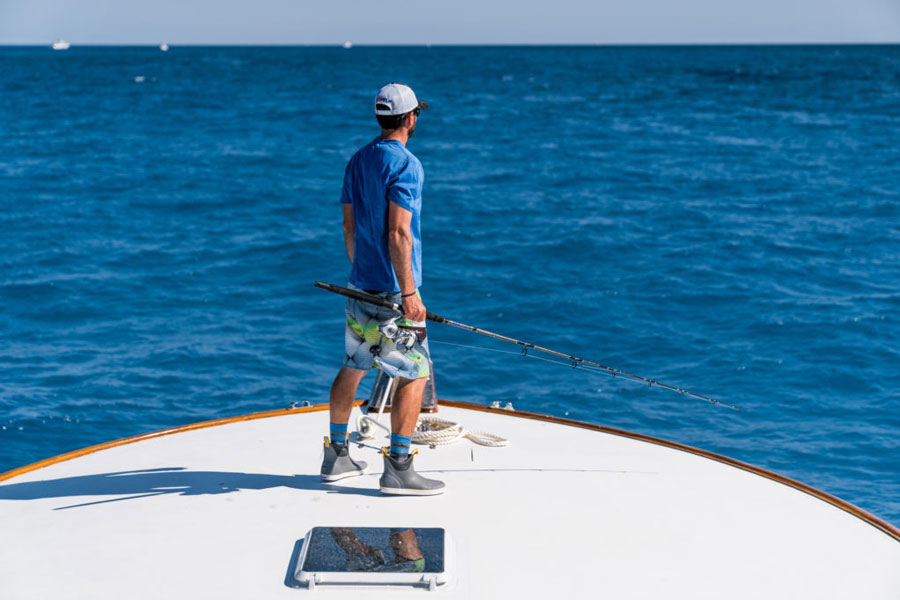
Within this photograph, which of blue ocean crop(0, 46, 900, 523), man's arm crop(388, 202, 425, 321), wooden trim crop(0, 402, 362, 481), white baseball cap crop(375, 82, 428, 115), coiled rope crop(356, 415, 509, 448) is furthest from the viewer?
blue ocean crop(0, 46, 900, 523)

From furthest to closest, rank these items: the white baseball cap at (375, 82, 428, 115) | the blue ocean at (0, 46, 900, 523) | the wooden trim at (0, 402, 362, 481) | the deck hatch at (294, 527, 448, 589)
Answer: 1. the blue ocean at (0, 46, 900, 523)
2. the wooden trim at (0, 402, 362, 481)
3. the white baseball cap at (375, 82, 428, 115)
4. the deck hatch at (294, 527, 448, 589)

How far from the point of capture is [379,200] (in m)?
4.21

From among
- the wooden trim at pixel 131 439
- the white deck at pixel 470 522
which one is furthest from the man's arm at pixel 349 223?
the wooden trim at pixel 131 439

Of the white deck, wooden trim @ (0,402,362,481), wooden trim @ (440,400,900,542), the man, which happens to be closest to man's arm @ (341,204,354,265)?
the man

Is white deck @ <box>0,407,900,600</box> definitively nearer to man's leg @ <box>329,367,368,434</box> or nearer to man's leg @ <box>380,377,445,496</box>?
man's leg @ <box>380,377,445,496</box>

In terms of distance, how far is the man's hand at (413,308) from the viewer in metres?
4.19

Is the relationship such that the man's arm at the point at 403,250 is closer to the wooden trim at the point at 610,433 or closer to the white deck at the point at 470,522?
the white deck at the point at 470,522

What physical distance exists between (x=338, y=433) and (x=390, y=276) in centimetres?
82

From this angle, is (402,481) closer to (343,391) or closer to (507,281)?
(343,391)

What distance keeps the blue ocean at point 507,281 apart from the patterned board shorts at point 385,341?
0.92 metres

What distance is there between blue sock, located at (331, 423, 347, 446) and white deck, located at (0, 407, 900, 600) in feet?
0.71

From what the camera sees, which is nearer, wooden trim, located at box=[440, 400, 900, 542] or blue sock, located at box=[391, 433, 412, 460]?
wooden trim, located at box=[440, 400, 900, 542]

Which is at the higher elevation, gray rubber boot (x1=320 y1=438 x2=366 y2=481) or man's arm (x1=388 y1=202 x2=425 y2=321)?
man's arm (x1=388 y1=202 x2=425 y2=321)

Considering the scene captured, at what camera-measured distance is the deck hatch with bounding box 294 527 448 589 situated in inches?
140
